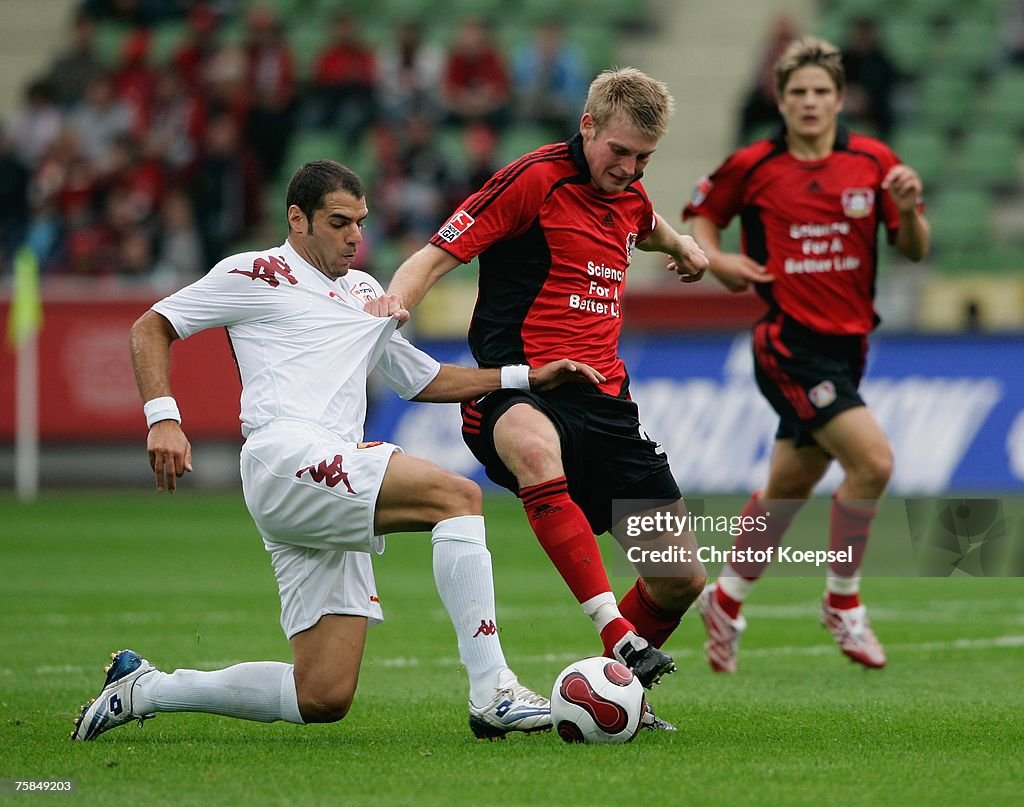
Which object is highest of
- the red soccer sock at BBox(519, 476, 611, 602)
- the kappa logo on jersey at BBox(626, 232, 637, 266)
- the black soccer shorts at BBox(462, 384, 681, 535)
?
the kappa logo on jersey at BBox(626, 232, 637, 266)

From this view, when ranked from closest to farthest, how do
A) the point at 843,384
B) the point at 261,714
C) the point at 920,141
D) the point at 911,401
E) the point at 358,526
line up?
the point at 358,526 < the point at 261,714 < the point at 843,384 < the point at 911,401 < the point at 920,141

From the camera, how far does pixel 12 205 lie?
20.3 meters

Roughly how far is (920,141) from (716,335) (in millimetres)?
5102

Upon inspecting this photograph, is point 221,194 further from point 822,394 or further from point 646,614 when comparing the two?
point 646,614

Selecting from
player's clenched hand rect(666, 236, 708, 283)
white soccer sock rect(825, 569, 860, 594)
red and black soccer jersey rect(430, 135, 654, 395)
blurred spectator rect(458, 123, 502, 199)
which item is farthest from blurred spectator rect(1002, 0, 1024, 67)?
red and black soccer jersey rect(430, 135, 654, 395)

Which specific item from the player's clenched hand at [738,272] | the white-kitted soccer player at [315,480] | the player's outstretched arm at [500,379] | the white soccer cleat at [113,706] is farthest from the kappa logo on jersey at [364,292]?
the player's clenched hand at [738,272]

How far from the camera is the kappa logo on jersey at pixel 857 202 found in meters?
8.30

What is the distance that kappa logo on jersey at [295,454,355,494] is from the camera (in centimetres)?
534

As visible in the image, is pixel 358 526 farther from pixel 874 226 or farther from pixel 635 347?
pixel 635 347

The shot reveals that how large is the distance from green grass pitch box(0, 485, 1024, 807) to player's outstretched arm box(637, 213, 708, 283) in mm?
1675

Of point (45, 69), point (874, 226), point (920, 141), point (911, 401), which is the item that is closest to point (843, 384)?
point (874, 226)

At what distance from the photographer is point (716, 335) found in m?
15.4

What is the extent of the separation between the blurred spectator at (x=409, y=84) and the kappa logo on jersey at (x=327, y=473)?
48.5ft

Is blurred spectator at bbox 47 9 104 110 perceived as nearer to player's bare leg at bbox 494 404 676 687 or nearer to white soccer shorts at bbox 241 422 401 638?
player's bare leg at bbox 494 404 676 687
